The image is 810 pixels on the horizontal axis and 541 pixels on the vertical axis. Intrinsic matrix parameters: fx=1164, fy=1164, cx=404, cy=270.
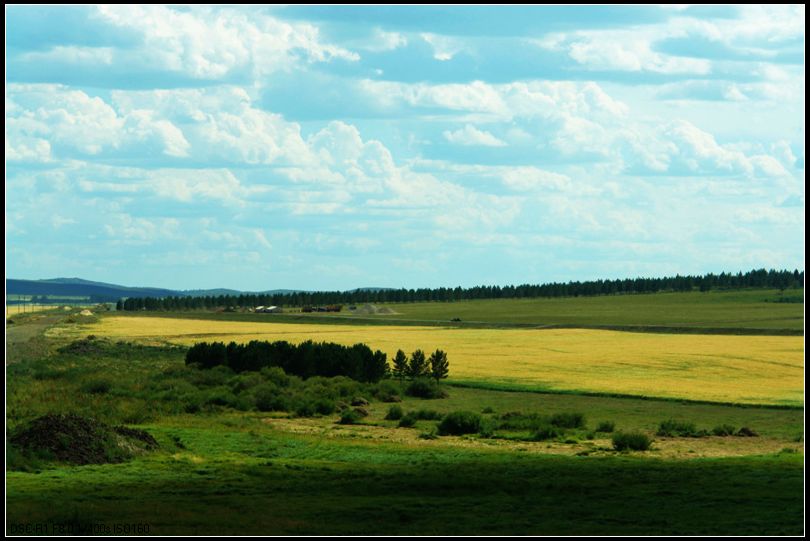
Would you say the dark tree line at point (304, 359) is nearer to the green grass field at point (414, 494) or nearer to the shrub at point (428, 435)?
the shrub at point (428, 435)

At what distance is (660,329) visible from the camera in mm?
124312

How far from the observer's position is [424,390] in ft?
189

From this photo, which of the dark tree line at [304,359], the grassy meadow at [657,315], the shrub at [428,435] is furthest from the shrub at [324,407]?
the grassy meadow at [657,315]

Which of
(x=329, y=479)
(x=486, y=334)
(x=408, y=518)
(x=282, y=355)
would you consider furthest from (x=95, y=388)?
(x=486, y=334)

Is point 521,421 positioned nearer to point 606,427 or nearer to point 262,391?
point 606,427

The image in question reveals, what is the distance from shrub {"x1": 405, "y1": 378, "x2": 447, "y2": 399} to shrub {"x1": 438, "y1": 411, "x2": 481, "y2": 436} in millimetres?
15149

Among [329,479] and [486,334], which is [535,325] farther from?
[329,479]

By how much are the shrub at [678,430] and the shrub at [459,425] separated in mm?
6395

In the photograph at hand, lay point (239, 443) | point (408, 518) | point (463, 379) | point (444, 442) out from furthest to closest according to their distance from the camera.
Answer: point (463, 379) < point (444, 442) < point (239, 443) < point (408, 518)

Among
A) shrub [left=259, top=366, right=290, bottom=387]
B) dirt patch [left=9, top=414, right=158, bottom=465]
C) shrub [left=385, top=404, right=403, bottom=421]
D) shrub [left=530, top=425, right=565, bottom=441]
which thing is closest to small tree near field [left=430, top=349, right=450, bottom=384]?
shrub [left=259, top=366, right=290, bottom=387]

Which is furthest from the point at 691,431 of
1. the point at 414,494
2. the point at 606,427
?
the point at 414,494

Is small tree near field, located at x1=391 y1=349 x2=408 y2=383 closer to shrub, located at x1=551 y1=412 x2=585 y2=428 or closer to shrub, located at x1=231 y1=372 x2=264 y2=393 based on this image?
shrub, located at x1=231 y1=372 x2=264 y2=393

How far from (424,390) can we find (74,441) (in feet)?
94.2

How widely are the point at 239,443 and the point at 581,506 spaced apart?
14502 mm
